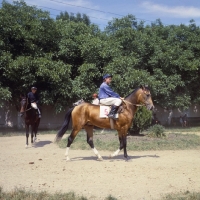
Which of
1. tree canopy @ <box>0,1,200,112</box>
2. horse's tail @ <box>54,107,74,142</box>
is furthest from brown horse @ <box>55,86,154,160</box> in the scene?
tree canopy @ <box>0,1,200,112</box>

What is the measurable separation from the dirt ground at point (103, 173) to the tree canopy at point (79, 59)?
7593 millimetres

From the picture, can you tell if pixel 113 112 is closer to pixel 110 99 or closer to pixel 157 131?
pixel 110 99

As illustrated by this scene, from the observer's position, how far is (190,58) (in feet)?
81.1

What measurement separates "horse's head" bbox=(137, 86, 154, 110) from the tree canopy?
8.82 metres

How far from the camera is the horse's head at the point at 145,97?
9.98m

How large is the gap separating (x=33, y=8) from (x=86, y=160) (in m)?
13.3

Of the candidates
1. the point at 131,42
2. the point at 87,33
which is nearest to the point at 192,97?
the point at 131,42

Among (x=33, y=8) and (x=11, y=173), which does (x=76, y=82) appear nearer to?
(x=33, y=8)

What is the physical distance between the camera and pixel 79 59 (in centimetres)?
2177

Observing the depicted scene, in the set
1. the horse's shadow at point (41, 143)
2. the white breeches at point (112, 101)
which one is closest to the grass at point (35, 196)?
the white breeches at point (112, 101)

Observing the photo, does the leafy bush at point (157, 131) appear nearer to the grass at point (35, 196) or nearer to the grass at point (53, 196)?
the grass at point (53, 196)

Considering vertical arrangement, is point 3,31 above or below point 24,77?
above

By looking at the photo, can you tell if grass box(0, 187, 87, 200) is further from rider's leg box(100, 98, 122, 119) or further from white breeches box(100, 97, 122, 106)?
white breeches box(100, 97, 122, 106)

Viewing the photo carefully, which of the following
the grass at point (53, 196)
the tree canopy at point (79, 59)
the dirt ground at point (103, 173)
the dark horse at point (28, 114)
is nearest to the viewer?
the grass at point (53, 196)
